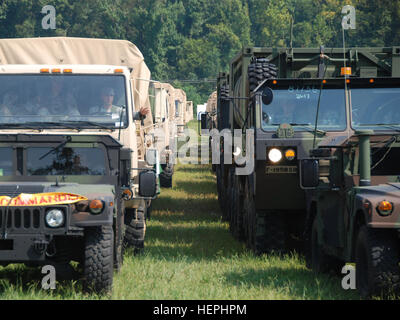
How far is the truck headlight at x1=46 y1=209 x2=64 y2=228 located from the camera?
8836mm

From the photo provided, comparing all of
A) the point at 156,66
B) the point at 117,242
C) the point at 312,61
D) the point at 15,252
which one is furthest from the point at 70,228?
the point at 156,66

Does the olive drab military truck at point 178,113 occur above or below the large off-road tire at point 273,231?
below

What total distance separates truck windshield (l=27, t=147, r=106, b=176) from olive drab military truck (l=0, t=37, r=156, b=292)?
0.01 m

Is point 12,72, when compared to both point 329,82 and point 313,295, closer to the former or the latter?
point 329,82

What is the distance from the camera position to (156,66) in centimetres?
10106

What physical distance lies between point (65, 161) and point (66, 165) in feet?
0.16

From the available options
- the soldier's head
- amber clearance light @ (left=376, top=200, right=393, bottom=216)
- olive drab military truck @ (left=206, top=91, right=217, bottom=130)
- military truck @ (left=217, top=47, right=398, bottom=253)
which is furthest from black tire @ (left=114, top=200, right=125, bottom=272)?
olive drab military truck @ (left=206, top=91, right=217, bottom=130)

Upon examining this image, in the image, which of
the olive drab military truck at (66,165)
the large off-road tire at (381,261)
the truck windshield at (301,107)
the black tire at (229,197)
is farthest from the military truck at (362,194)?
the black tire at (229,197)

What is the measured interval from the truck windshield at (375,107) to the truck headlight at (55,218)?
4.74m

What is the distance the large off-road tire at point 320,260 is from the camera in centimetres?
1071

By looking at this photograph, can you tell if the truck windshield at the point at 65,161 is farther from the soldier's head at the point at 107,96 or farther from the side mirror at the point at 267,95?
the side mirror at the point at 267,95

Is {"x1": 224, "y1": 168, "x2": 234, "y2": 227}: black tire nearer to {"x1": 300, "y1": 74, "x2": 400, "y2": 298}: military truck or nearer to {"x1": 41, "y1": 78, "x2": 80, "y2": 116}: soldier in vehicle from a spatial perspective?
{"x1": 300, "y1": 74, "x2": 400, "y2": 298}: military truck

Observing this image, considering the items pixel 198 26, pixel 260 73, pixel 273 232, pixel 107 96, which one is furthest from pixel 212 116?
pixel 198 26

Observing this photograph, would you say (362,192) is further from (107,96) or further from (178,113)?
(178,113)
